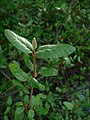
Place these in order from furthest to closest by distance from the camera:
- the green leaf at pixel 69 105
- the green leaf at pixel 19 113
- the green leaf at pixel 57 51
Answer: the green leaf at pixel 69 105 → the green leaf at pixel 19 113 → the green leaf at pixel 57 51

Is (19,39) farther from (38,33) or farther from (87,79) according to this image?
(87,79)

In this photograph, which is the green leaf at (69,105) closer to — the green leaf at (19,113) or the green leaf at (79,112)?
the green leaf at (79,112)

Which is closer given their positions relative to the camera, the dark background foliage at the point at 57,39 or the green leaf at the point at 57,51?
the green leaf at the point at 57,51

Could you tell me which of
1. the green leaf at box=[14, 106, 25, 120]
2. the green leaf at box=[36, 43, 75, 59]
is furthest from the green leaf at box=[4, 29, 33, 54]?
the green leaf at box=[14, 106, 25, 120]

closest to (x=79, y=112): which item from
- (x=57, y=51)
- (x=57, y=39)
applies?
(x=57, y=39)

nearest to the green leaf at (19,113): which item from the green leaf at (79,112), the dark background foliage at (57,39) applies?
the dark background foliage at (57,39)
